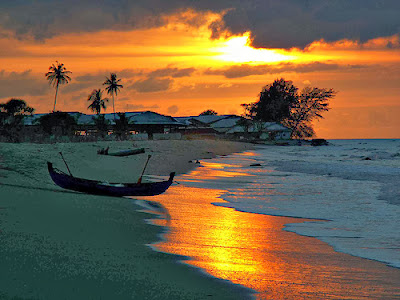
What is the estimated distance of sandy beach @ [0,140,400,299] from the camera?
5797mm

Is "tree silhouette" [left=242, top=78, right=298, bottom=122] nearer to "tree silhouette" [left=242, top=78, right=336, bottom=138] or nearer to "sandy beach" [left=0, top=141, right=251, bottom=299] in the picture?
"tree silhouette" [left=242, top=78, right=336, bottom=138]

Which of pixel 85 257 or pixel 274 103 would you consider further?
pixel 274 103

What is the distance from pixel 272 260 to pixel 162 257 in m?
1.75

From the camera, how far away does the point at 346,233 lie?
1105cm

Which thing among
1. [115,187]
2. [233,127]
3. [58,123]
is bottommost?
[115,187]

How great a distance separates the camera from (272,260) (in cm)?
788

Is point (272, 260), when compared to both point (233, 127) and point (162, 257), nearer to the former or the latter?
point (162, 257)

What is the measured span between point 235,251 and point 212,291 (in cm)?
259

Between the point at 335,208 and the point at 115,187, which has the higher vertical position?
the point at 115,187

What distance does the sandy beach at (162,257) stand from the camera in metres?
5.80

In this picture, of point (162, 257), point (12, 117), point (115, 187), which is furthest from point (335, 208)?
point (12, 117)

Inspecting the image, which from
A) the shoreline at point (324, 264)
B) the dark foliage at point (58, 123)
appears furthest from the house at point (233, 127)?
the shoreline at point (324, 264)

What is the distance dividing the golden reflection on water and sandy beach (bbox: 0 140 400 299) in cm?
2

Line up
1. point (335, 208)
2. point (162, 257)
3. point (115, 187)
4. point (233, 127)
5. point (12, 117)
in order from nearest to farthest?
1. point (162, 257)
2. point (335, 208)
3. point (115, 187)
4. point (12, 117)
5. point (233, 127)
